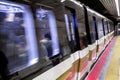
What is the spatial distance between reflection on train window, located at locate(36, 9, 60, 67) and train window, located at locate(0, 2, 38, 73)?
18 cm

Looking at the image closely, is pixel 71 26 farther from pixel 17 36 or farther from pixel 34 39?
pixel 17 36

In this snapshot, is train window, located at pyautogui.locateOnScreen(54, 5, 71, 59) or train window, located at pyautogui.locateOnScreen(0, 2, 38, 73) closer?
train window, located at pyautogui.locateOnScreen(0, 2, 38, 73)

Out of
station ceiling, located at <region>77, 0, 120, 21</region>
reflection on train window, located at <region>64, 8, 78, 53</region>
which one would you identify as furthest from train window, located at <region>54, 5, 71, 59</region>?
station ceiling, located at <region>77, 0, 120, 21</region>

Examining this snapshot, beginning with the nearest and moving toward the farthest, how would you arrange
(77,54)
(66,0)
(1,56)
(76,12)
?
(1,56), (66,0), (77,54), (76,12)

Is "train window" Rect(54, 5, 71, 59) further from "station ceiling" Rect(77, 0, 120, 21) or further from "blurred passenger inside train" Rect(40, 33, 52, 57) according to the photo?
"station ceiling" Rect(77, 0, 120, 21)

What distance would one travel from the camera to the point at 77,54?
4590mm

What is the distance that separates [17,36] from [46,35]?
68 cm

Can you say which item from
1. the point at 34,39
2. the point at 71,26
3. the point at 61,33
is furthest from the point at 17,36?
the point at 71,26

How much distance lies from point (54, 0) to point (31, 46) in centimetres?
110

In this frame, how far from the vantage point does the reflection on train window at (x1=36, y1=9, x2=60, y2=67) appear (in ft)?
8.24

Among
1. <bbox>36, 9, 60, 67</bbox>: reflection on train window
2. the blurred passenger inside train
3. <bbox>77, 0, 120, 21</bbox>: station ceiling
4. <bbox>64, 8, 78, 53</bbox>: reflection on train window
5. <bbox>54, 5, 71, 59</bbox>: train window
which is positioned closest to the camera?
<bbox>36, 9, 60, 67</bbox>: reflection on train window

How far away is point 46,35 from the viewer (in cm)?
272

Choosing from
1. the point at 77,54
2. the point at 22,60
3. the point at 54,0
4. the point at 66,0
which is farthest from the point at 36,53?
the point at 77,54

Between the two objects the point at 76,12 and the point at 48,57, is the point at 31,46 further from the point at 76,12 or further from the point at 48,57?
the point at 76,12
